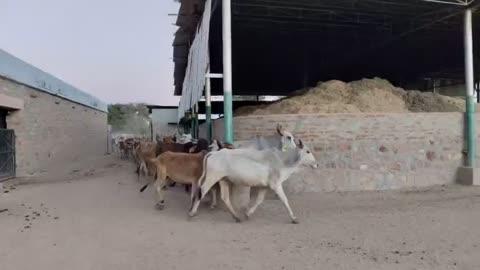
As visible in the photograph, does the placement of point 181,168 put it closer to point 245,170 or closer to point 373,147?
point 245,170

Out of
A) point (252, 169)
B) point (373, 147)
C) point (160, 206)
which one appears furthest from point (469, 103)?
point (160, 206)

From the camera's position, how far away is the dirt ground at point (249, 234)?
502 cm

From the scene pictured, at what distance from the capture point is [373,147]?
1013 cm

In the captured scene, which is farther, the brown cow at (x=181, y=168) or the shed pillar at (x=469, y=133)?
the shed pillar at (x=469, y=133)

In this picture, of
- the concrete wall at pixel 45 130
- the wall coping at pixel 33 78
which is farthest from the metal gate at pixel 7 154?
the wall coping at pixel 33 78

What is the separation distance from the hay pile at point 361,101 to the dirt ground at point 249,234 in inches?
99.6

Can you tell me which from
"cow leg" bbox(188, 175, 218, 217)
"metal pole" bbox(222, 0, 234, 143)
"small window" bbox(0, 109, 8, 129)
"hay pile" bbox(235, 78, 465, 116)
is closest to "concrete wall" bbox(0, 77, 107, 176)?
"small window" bbox(0, 109, 8, 129)

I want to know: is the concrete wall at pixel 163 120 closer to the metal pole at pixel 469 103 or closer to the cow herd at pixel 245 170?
the metal pole at pixel 469 103

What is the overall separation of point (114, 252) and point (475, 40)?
1693 centimetres

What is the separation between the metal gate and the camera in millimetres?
13052

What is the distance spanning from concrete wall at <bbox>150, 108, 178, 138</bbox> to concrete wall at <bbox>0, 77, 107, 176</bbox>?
10803 millimetres

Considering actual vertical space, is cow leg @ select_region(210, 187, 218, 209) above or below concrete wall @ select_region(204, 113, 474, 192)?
below

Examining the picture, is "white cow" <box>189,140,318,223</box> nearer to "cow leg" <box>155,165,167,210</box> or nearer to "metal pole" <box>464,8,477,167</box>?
"cow leg" <box>155,165,167,210</box>

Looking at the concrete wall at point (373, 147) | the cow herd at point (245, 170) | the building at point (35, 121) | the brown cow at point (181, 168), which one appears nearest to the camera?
the cow herd at point (245, 170)
